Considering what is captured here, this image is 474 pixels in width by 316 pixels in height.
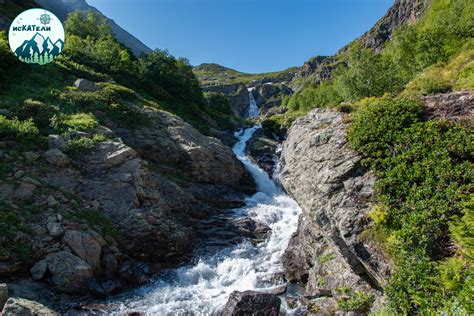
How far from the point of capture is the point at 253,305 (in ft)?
35.7

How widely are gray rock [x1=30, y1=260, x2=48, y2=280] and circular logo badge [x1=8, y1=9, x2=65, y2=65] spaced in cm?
1740

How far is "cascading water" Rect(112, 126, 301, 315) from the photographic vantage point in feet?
40.1

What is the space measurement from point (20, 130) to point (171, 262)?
39.5 feet

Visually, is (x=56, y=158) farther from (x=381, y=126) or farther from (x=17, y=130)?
(x=381, y=126)

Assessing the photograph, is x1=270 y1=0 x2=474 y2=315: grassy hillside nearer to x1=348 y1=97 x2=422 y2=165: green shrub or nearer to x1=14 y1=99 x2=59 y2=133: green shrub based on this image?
x1=348 y1=97 x2=422 y2=165: green shrub

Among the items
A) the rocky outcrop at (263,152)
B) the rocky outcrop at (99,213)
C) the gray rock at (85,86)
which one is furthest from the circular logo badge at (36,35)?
the rocky outcrop at (263,152)

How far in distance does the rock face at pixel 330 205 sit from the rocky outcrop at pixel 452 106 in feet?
10.1

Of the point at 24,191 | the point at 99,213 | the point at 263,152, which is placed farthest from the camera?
the point at 263,152

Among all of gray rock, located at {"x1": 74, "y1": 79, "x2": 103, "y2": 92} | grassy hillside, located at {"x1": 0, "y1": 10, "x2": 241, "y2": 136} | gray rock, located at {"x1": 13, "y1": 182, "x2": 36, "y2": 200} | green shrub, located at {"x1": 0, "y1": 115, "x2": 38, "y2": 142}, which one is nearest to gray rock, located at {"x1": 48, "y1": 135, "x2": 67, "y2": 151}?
green shrub, located at {"x1": 0, "y1": 115, "x2": 38, "y2": 142}

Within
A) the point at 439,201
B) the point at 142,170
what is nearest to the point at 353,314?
the point at 439,201

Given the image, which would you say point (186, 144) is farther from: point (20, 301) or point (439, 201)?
point (439, 201)

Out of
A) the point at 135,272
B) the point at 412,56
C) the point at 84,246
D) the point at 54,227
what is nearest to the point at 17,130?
the point at 54,227

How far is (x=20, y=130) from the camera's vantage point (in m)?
16.9

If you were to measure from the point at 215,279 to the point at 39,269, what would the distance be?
315 inches
